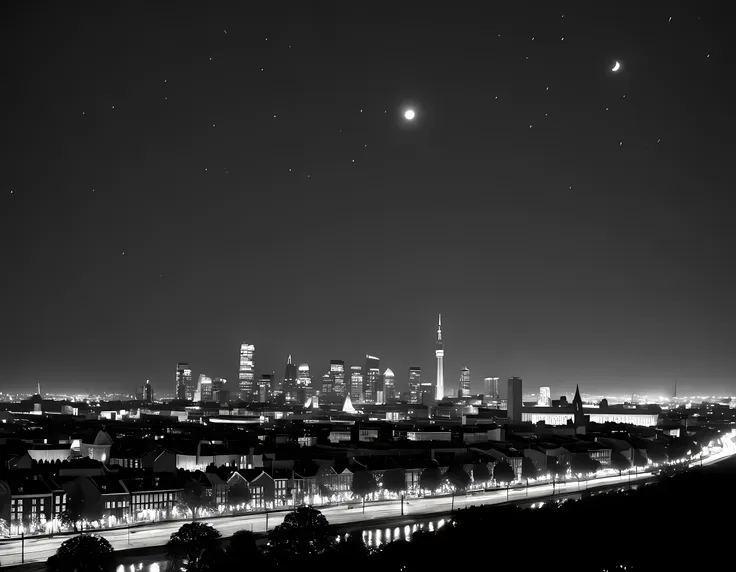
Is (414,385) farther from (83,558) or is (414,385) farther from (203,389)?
(83,558)

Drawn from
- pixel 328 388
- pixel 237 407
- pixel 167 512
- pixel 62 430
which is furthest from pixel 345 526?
pixel 328 388

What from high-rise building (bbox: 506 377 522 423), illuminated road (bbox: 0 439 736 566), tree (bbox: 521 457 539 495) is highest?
high-rise building (bbox: 506 377 522 423)

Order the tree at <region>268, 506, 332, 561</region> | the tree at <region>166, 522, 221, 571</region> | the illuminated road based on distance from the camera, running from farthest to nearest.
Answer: the illuminated road < the tree at <region>268, 506, 332, 561</region> < the tree at <region>166, 522, 221, 571</region>

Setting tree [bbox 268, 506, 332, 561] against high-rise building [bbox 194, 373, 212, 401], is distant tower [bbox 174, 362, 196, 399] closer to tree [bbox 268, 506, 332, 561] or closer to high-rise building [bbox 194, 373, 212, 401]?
high-rise building [bbox 194, 373, 212, 401]

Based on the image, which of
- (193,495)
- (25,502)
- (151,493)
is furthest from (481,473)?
Answer: (25,502)

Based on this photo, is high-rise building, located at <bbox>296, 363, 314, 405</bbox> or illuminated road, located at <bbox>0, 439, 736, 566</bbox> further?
high-rise building, located at <bbox>296, 363, 314, 405</bbox>

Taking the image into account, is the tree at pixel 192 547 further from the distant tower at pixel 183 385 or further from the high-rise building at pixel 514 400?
the distant tower at pixel 183 385

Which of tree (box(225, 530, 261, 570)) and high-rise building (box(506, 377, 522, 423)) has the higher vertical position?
high-rise building (box(506, 377, 522, 423))

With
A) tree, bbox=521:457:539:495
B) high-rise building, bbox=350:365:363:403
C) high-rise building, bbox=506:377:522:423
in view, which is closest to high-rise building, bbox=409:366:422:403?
high-rise building, bbox=350:365:363:403
